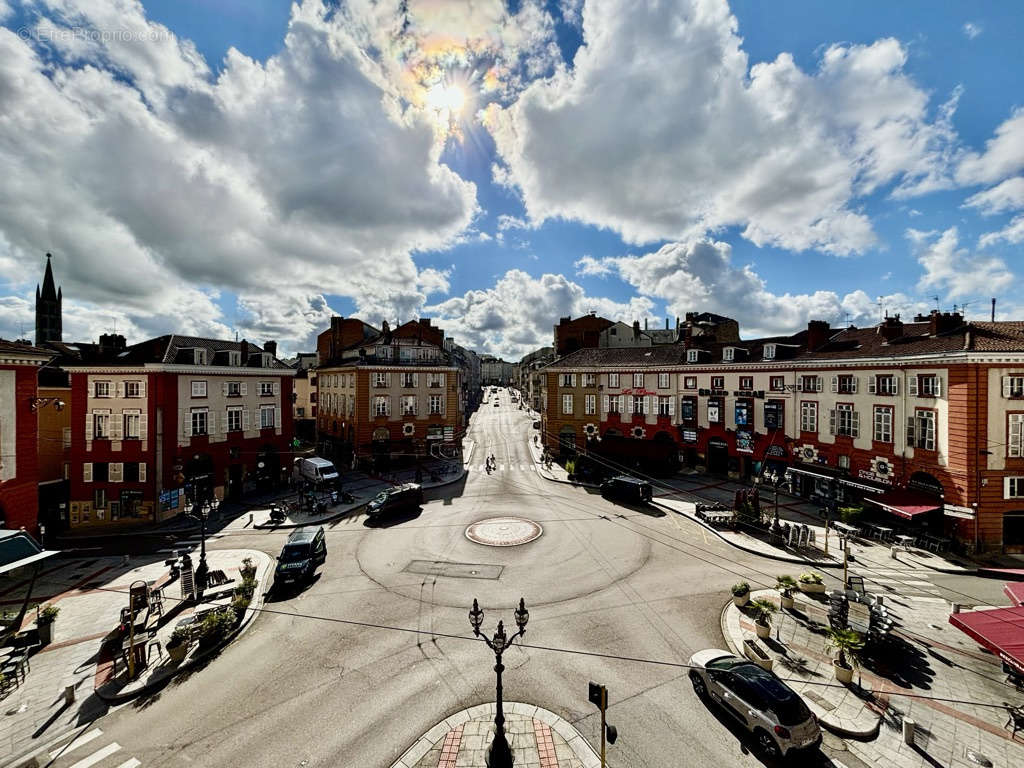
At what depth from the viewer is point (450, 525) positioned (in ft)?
95.3

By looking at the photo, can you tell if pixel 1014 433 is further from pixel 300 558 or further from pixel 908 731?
pixel 300 558

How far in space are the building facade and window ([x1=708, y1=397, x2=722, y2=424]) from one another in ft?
94.5

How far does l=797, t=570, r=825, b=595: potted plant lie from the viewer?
19.4 m

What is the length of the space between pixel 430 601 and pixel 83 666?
12.6 meters

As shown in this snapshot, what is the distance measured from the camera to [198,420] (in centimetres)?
3394

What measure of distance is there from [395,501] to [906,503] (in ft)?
114

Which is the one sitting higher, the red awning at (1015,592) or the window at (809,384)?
the window at (809,384)

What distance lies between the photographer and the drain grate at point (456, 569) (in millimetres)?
21277

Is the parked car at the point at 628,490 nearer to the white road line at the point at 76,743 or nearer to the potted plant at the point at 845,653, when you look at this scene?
the potted plant at the point at 845,653

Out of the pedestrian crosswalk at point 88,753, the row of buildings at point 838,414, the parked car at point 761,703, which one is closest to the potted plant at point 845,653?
the parked car at point 761,703

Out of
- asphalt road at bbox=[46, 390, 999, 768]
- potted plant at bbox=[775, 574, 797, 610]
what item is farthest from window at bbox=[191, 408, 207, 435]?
potted plant at bbox=[775, 574, 797, 610]

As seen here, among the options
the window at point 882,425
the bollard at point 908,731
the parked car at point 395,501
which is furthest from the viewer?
the parked car at point 395,501

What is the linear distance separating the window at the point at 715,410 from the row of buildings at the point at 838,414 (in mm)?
99

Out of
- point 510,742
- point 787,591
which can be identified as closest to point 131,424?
point 510,742
